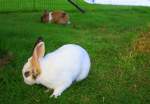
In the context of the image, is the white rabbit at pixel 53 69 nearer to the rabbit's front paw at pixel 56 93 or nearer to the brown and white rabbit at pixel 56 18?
the rabbit's front paw at pixel 56 93

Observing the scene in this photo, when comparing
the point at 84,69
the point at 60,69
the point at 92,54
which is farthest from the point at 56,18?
the point at 60,69

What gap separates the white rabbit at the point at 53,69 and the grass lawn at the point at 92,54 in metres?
0.14

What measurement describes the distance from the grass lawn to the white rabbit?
14 centimetres

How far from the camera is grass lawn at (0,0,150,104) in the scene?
5.77 meters

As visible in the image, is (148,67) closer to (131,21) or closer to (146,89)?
(146,89)

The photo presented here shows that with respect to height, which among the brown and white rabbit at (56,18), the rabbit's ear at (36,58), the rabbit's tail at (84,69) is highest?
the rabbit's ear at (36,58)

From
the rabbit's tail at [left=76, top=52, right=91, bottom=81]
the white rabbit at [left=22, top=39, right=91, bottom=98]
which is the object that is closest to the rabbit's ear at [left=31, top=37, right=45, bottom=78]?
the white rabbit at [left=22, top=39, right=91, bottom=98]

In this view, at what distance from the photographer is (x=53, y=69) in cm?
562

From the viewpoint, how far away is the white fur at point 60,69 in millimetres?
5605

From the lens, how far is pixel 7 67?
22.0ft

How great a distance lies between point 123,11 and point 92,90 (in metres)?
8.72

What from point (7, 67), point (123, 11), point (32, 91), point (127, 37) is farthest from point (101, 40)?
point (123, 11)

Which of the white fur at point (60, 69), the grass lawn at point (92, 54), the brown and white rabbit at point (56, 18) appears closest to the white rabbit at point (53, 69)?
the white fur at point (60, 69)

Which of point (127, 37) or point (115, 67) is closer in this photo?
point (115, 67)
